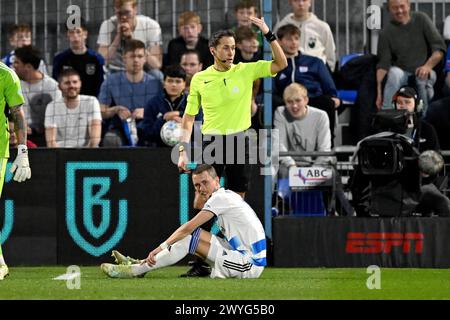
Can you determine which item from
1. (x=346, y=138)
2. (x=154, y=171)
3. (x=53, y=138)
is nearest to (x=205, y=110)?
(x=154, y=171)

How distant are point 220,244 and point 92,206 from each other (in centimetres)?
260

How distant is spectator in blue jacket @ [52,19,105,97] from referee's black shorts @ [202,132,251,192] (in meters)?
3.69

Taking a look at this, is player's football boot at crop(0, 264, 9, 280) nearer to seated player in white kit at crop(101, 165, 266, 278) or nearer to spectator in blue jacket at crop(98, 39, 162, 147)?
seated player in white kit at crop(101, 165, 266, 278)

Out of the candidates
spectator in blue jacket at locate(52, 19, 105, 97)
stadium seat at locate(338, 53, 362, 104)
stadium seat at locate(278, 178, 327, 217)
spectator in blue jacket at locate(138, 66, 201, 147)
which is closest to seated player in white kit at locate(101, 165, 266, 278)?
stadium seat at locate(278, 178, 327, 217)

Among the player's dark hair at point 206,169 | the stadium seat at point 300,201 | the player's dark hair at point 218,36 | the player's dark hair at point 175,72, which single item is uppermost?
the player's dark hair at point 218,36

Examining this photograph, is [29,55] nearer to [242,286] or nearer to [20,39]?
[20,39]

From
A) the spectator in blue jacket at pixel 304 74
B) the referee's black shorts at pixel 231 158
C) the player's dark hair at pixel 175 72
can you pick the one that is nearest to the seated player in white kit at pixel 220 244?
the referee's black shorts at pixel 231 158

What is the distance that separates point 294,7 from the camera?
15281 millimetres

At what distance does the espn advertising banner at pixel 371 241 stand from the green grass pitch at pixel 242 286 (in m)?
0.60

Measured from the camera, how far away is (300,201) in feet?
43.8

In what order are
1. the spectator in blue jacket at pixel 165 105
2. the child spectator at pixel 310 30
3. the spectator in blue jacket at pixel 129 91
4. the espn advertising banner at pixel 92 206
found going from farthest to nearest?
the child spectator at pixel 310 30 < the spectator in blue jacket at pixel 129 91 < the spectator in blue jacket at pixel 165 105 < the espn advertising banner at pixel 92 206

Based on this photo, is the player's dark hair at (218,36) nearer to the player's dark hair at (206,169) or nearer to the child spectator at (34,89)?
the player's dark hair at (206,169)

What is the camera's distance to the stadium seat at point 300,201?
13.3m

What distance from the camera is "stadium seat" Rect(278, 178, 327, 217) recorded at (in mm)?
13297
